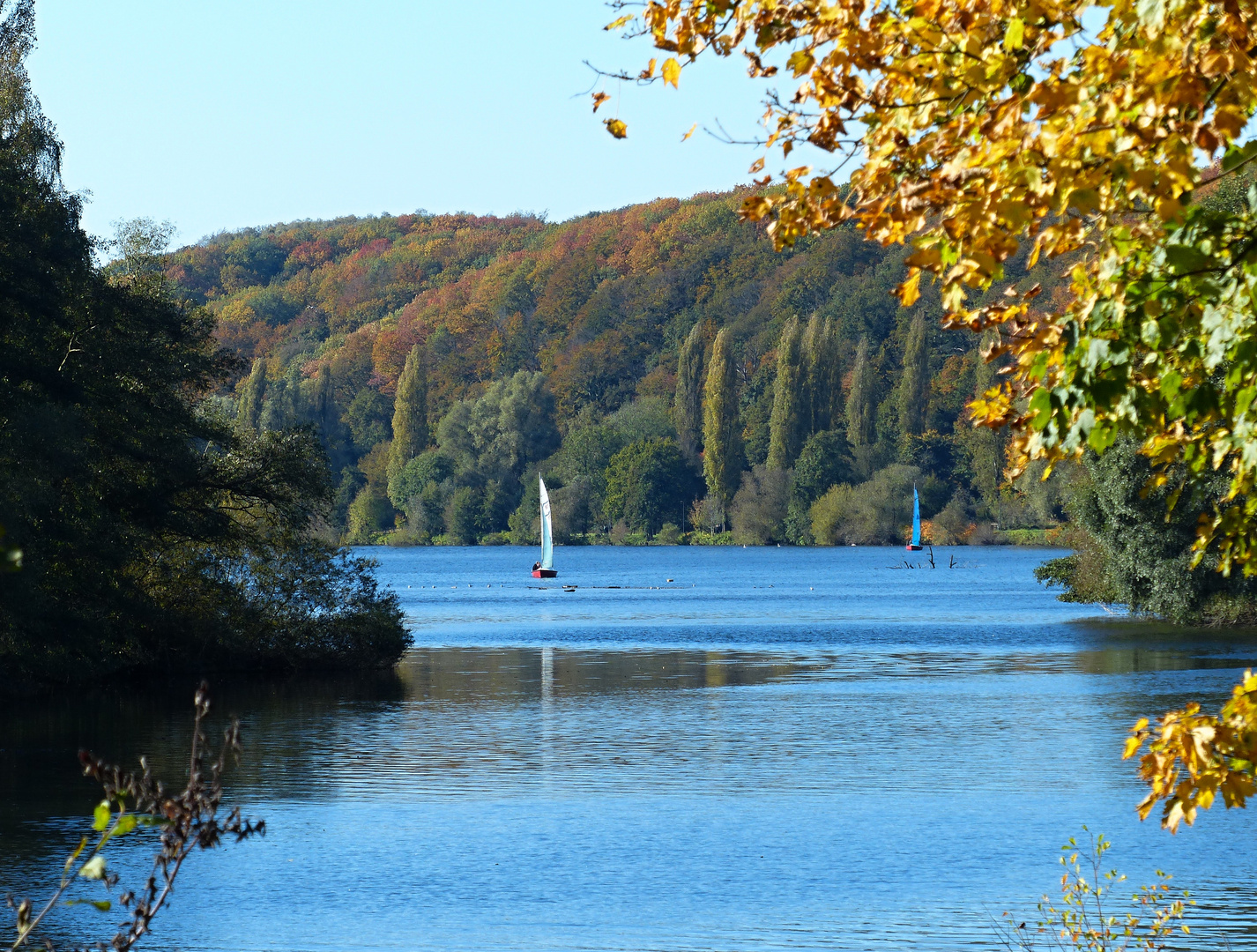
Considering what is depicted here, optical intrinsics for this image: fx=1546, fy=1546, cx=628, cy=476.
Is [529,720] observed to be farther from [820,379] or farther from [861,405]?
[820,379]

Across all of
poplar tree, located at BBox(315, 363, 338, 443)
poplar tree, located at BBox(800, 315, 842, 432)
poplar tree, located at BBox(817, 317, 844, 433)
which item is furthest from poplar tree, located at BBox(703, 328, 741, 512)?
poplar tree, located at BBox(315, 363, 338, 443)

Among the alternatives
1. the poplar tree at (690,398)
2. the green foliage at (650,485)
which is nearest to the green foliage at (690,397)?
the poplar tree at (690,398)

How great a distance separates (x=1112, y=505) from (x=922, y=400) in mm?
76002

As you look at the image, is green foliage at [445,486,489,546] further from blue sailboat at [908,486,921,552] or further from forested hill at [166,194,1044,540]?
blue sailboat at [908,486,921,552]

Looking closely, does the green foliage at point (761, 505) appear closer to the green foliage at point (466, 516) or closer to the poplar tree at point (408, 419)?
the green foliage at point (466, 516)

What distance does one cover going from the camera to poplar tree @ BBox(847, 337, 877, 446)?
11844cm

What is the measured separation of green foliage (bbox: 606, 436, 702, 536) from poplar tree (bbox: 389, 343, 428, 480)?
18.3 meters

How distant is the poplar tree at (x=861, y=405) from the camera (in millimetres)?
118438

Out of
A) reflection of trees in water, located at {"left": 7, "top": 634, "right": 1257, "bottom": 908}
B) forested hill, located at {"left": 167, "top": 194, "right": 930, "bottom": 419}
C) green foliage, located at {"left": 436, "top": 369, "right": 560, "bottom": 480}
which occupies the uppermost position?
forested hill, located at {"left": 167, "top": 194, "right": 930, "bottom": 419}

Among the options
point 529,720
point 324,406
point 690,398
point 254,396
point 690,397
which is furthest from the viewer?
point 324,406

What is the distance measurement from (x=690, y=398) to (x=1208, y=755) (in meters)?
127

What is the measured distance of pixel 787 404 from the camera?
120 metres

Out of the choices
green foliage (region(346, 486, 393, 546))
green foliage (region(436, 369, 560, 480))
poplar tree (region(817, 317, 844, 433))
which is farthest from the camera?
green foliage (region(346, 486, 393, 546))

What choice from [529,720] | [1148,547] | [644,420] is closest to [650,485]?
[644,420]
